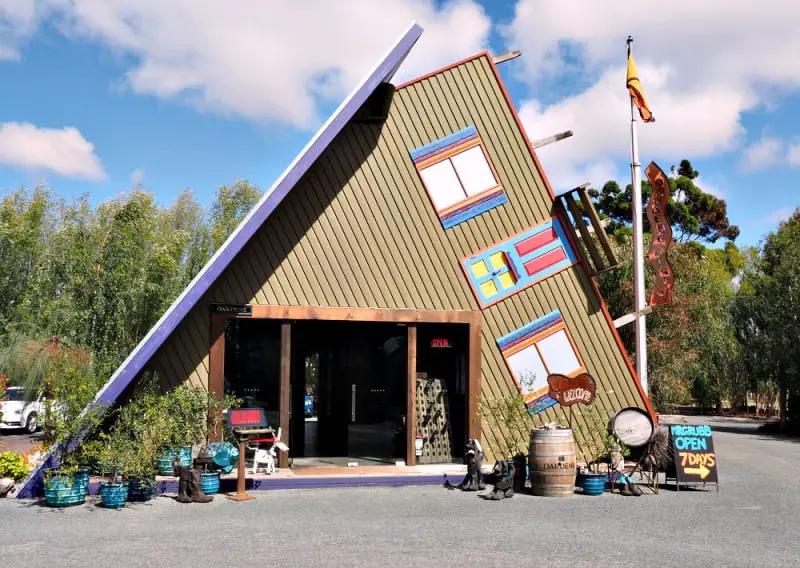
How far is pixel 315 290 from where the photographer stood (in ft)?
41.9

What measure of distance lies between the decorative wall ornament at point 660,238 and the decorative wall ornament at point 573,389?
10.3ft

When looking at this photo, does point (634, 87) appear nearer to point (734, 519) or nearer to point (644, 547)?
point (734, 519)

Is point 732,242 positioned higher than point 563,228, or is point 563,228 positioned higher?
point 732,242

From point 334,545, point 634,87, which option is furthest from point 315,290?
point 634,87

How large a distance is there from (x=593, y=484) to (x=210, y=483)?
19.5ft

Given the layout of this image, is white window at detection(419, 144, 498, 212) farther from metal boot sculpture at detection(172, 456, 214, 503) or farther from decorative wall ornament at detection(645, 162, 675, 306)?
metal boot sculpture at detection(172, 456, 214, 503)

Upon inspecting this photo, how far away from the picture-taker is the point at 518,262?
44.4 ft

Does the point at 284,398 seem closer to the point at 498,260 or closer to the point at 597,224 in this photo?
the point at 498,260

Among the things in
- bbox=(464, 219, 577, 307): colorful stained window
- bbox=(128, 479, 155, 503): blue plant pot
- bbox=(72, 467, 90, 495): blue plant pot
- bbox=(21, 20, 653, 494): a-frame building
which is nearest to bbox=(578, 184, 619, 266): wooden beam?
bbox=(21, 20, 653, 494): a-frame building

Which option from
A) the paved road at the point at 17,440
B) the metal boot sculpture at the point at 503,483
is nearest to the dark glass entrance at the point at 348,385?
the metal boot sculpture at the point at 503,483

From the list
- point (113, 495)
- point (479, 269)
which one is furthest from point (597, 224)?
point (113, 495)

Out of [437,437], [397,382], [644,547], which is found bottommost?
[644,547]

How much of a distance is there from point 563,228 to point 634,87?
4362mm

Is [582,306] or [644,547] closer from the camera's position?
[644,547]
